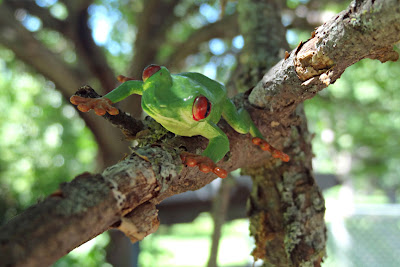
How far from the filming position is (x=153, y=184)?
70 cm

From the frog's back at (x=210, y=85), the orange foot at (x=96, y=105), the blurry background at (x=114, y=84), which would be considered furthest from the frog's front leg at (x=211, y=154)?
the blurry background at (x=114, y=84)

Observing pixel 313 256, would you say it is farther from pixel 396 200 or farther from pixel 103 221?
pixel 396 200

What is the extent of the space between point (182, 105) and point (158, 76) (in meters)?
0.12

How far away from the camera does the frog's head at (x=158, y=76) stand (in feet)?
2.82

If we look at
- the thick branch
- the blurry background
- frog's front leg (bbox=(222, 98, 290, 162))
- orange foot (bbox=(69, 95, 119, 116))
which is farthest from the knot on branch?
the blurry background

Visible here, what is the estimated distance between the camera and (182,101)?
82 centimetres

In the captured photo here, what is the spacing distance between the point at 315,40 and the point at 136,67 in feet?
8.78

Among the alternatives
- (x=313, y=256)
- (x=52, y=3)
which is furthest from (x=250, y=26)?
(x=52, y=3)

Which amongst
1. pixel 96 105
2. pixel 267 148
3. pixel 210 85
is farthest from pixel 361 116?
pixel 96 105

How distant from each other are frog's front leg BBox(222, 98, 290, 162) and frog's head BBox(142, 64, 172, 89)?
0.23m

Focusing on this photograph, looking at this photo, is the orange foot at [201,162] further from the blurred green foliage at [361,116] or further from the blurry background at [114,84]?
the blurred green foliage at [361,116]

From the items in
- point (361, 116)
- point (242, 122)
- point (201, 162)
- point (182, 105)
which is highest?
point (361, 116)

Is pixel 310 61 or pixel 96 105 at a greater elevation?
pixel 310 61

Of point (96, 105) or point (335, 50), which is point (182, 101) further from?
point (335, 50)
